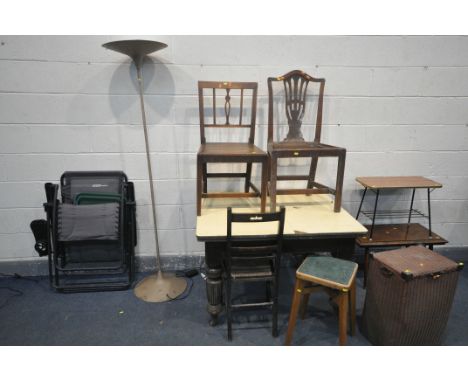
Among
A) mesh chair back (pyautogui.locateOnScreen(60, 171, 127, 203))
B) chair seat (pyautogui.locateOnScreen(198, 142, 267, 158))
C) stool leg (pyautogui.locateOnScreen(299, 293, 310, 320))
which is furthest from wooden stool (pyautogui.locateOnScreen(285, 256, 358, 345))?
mesh chair back (pyautogui.locateOnScreen(60, 171, 127, 203))

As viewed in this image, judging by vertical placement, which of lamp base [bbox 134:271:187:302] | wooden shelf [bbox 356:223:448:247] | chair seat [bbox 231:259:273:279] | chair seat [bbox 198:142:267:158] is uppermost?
chair seat [bbox 198:142:267:158]

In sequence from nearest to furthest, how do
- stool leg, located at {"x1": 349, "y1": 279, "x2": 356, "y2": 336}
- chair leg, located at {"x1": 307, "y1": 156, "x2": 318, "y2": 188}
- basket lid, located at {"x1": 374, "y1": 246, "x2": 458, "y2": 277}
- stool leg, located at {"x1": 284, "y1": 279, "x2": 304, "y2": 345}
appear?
basket lid, located at {"x1": 374, "y1": 246, "x2": 458, "y2": 277} < stool leg, located at {"x1": 284, "y1": 279, "x2": 304, "y2": 345} < stool leg, located at {"x1": 349, "y1": 279, "x2": 356, "y2": 336} < chair leg, located at {"x1": 307, "y1": 156, "x2": 318, "y2": 188}

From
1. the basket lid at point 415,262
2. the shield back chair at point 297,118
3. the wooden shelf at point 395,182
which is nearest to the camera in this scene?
the basket lid at point 415,262

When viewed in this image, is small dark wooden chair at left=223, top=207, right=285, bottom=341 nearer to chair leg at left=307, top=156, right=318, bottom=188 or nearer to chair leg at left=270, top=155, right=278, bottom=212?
chair leg at left=270, top=155, right=278, bottom=212

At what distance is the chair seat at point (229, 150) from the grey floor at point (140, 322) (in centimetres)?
105

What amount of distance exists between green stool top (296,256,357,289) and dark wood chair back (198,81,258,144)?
99cm

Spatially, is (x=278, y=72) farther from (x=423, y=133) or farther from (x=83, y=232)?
(x=83, y=232)

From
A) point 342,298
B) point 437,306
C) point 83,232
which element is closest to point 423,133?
point 437,306

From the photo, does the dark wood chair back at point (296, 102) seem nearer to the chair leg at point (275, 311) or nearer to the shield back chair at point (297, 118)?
the shield back chair at point (297, 118)

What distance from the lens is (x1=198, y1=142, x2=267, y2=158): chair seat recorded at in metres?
1.91

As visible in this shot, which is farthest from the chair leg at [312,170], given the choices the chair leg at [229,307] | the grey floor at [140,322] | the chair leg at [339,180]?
the chair leg at [229,307]

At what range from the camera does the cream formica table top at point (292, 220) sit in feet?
5.70

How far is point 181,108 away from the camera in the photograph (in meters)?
2.33

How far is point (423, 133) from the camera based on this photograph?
2496mm
